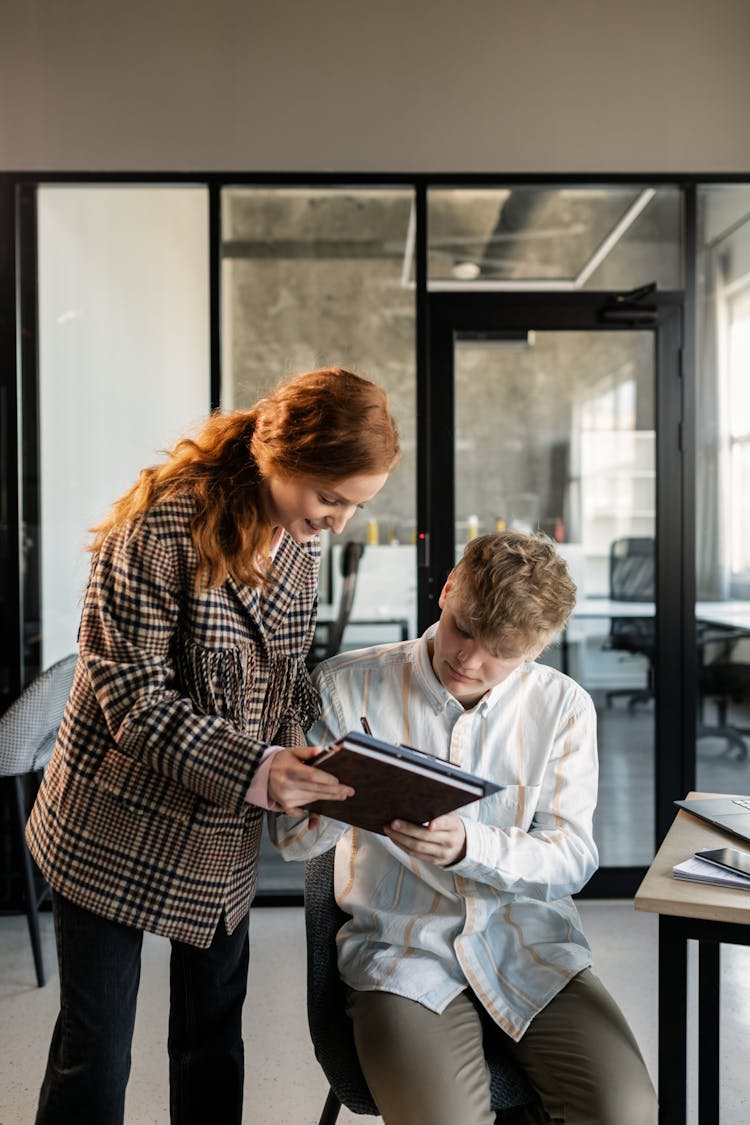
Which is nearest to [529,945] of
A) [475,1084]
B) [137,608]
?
[475,1084]

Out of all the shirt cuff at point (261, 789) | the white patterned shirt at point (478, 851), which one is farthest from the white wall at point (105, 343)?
the shirt cuff at point (261, 789)

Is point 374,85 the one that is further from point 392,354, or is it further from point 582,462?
point 582,462

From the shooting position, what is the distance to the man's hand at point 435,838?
137 cm

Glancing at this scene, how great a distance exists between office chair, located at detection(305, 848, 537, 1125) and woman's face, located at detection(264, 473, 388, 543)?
58 cm

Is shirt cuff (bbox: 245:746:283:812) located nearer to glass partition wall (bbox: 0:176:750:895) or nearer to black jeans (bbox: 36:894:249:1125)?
black jeans (bbox: 36:894:249:1125)

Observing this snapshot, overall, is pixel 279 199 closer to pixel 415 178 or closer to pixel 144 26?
pixel 415 178

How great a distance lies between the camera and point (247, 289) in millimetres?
3459

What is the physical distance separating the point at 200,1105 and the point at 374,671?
795 mm

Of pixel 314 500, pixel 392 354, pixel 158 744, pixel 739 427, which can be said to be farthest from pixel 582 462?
pixel 158 744

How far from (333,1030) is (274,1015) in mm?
1261

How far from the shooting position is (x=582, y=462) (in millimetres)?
3529

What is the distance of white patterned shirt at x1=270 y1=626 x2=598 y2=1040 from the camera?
58.4 inches

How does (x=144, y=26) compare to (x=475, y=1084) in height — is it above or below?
above

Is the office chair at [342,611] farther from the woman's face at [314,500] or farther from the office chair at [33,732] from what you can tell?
the woman's face at [314,500]
